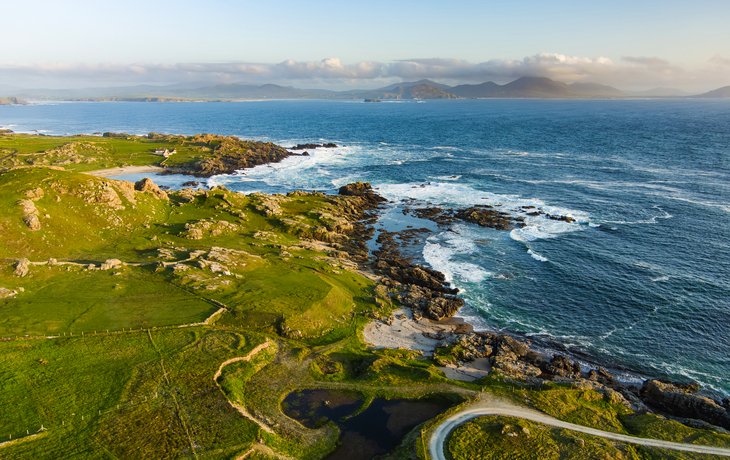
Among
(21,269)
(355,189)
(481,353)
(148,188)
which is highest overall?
(148,188)

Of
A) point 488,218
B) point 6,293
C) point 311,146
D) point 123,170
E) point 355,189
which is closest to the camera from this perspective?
point 6,293

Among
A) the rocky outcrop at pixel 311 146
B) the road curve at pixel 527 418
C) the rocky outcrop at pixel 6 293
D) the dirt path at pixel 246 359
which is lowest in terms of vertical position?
the road curve at pixel 527 418

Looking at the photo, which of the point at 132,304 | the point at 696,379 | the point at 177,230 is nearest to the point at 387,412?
the point at 132,304

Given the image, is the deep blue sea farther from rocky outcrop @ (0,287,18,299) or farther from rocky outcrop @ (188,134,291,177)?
rocky outcrop @ (0,287,18,299)

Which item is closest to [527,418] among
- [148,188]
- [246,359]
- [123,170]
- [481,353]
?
[481,353]

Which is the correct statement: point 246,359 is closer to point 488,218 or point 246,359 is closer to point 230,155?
point 488,218

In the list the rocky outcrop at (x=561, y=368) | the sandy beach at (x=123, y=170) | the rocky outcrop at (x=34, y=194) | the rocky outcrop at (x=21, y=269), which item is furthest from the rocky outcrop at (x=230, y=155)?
the rocky outcrop at (x=561, y=368)

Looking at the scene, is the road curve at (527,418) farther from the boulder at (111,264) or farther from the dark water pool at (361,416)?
the boulder at (111,264)
